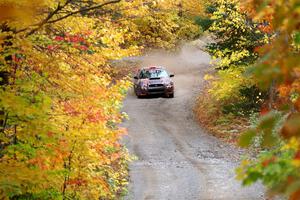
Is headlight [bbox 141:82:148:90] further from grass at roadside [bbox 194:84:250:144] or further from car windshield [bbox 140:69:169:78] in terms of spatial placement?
grass at roadside [bbox 194:84:250:144]

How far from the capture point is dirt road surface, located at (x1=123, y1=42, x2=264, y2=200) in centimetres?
1339

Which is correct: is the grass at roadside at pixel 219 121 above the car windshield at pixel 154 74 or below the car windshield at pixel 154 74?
below

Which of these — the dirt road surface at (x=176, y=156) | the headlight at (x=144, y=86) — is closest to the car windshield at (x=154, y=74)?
the headlight at (x=144, y=86)

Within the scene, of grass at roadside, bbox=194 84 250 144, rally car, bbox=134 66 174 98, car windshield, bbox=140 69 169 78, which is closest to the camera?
grass at roadside, bbox=194 84 250 144

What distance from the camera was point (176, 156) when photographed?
1708 cm

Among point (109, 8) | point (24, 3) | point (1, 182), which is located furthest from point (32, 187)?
point (109, 8)

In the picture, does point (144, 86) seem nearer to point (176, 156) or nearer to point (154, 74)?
point (154, 74)

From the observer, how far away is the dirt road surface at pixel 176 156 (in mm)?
13391

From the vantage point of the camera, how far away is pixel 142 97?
27.0m

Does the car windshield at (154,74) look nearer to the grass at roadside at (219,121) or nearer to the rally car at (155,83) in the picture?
the rally car at (155,83)

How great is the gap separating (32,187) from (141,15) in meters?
4.21

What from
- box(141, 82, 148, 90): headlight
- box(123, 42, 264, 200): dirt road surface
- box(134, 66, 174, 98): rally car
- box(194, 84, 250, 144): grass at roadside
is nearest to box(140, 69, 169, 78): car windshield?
box(134, 66, 174, 98): rally car

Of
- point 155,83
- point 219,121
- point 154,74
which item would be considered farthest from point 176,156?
point 154,74

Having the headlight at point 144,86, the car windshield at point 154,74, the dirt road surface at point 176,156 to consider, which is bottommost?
the dirt road surface at point 176,156
